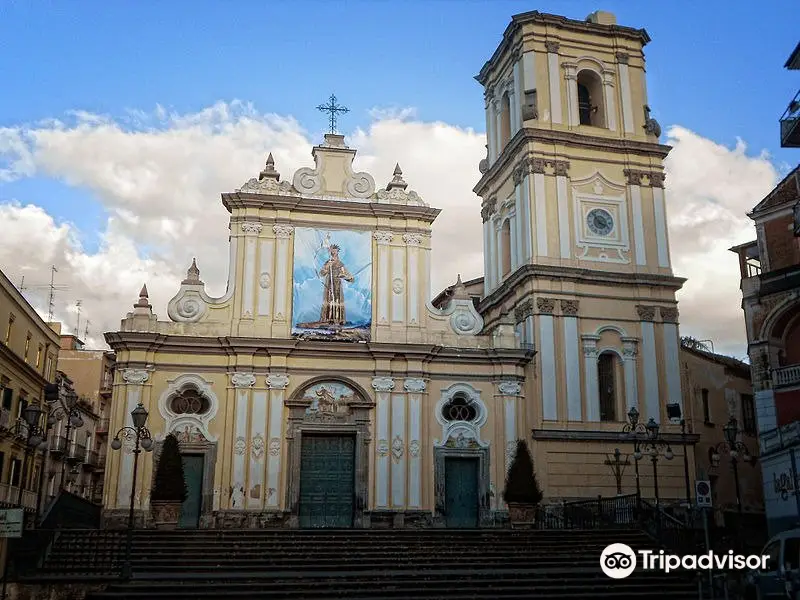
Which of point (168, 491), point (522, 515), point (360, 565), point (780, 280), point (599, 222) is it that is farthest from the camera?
point (599, 222)

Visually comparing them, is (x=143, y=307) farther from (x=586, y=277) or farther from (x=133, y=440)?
(x=586, y=277)

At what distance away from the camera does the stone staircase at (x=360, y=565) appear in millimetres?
19344

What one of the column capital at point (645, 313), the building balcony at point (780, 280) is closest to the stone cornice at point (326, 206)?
the column capital at point (645, 313)

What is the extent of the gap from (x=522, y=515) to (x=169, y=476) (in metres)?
10.8

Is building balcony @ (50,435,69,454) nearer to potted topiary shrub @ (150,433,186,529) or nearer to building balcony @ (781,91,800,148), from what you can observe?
potted topiary shrub @ (150,433,186,529)

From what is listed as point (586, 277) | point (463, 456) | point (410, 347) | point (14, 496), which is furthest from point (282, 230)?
point (14, 496)

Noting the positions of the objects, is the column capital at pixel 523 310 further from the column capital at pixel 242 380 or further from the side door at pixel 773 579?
the side door at pixel 773 579

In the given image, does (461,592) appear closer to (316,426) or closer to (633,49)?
(316,426)

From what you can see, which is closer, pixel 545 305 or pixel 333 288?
pixel 333 288

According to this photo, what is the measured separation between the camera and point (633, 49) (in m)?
37.2

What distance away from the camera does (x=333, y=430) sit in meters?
30.3

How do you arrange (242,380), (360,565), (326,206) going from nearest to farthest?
(360,565), (242,380), (326,206)

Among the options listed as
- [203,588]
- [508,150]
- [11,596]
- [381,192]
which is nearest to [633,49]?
[508,150]

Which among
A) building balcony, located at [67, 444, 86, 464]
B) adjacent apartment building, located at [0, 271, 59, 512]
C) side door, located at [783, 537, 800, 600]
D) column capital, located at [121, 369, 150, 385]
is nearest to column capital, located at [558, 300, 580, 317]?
A: column capital, located at [121, 369, 150, 385]
